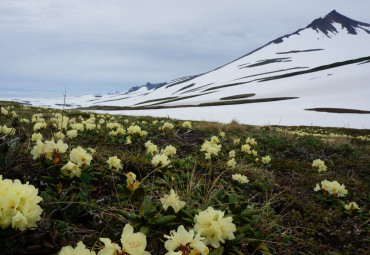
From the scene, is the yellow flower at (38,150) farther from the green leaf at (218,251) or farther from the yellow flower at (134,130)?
the yellow flower at (134,130)

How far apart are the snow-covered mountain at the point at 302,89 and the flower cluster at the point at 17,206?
20976mm

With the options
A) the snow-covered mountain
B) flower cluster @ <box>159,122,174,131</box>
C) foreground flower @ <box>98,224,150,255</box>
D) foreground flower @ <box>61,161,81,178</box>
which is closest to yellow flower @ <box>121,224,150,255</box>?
foreground flower @ <box>98,224,150,255</box>

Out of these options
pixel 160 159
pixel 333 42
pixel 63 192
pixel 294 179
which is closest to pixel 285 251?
pixel 160 159

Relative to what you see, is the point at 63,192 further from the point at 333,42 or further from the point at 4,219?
the point at 333,42

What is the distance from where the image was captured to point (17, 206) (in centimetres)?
180

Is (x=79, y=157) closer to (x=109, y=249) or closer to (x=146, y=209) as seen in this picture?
(x=146, y=209)

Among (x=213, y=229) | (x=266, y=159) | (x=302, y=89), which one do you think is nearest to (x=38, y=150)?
(x=213, y=229)

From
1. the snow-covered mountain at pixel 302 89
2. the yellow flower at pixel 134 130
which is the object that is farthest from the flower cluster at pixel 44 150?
the snow-covered mountain at pixel 302 89

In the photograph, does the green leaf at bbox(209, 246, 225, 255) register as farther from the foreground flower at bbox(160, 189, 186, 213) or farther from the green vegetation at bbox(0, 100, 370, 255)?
the foreground flower at bbox(160, 189, 186, 213)

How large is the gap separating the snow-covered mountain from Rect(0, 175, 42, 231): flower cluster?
20976 mm

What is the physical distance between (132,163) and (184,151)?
3.50 m

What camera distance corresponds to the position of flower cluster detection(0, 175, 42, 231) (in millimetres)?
1738

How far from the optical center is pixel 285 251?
296cm

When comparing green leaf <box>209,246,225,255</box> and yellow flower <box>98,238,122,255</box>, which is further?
green leaf <box>209,246,225,255</box>
